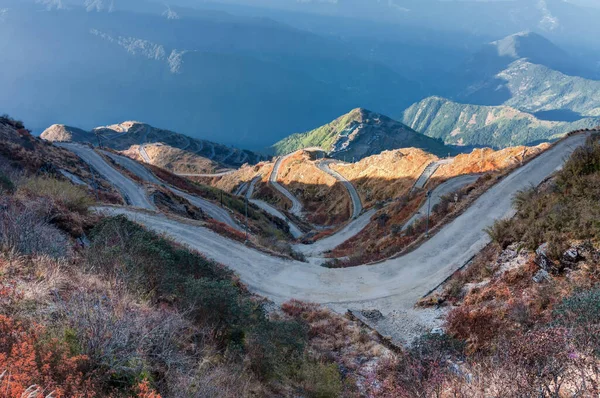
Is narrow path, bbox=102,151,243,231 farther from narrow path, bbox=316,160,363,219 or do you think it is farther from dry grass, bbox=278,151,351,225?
dry grass, bbox=278,151,351,225

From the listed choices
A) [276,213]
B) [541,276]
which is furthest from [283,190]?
[541,276]

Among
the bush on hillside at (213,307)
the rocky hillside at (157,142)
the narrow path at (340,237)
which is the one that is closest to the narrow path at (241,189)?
the rocky hillside at (157,142)

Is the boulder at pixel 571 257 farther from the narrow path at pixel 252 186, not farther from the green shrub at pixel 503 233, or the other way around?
the narrow path at pixel 252 186

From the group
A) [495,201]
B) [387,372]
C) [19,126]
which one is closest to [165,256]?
[387,372]

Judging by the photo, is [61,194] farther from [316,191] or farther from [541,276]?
[316,191]

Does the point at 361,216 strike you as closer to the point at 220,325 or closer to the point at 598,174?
the point at 598,174

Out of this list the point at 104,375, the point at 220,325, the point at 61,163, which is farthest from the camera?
the point at 61,163

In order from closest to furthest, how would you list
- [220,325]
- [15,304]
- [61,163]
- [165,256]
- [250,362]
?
[15,304]
[250,362]
[220,325]
[165,256]
[61,163]
